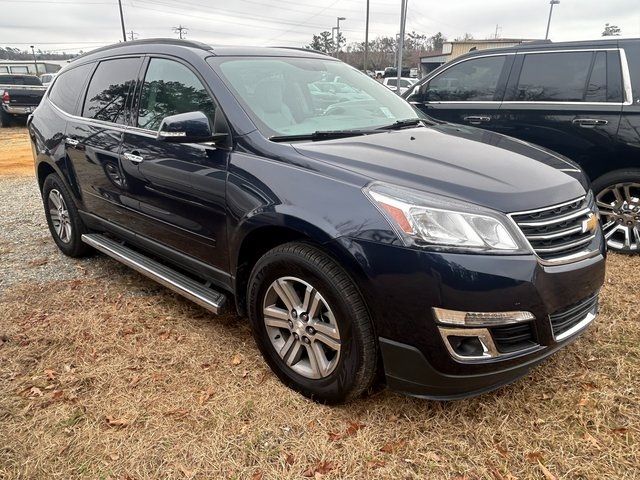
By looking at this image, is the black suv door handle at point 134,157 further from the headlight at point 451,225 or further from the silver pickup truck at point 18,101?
the silver pickup truck at point 18,101

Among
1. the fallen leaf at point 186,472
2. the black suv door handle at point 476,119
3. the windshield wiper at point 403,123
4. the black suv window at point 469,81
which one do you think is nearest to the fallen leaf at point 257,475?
the fallen leaf at point 186,472

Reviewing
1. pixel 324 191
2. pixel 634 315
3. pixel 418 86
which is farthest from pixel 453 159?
pixel 418 86

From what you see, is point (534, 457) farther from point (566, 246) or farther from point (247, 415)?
point (247, 415)

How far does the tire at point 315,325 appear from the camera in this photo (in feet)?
7.11

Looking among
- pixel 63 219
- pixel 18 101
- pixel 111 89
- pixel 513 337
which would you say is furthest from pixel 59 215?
pixel 18 101

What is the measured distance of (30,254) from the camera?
4.74m

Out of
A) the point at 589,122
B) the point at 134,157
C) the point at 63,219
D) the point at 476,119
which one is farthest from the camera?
the point at 476,119

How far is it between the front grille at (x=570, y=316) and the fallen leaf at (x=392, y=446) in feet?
2.77

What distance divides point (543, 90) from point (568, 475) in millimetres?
3825

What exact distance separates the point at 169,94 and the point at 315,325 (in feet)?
6.05

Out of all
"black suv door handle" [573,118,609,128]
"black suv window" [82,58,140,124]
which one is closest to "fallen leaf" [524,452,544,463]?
"black suv window" [82,58,140,124]

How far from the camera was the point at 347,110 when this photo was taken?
314cm

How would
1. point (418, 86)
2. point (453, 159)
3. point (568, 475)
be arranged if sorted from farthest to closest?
1. point (418, 86)
2. point (453, 159)
3. point (568, 475)

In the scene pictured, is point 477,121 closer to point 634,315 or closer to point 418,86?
point 418,86
